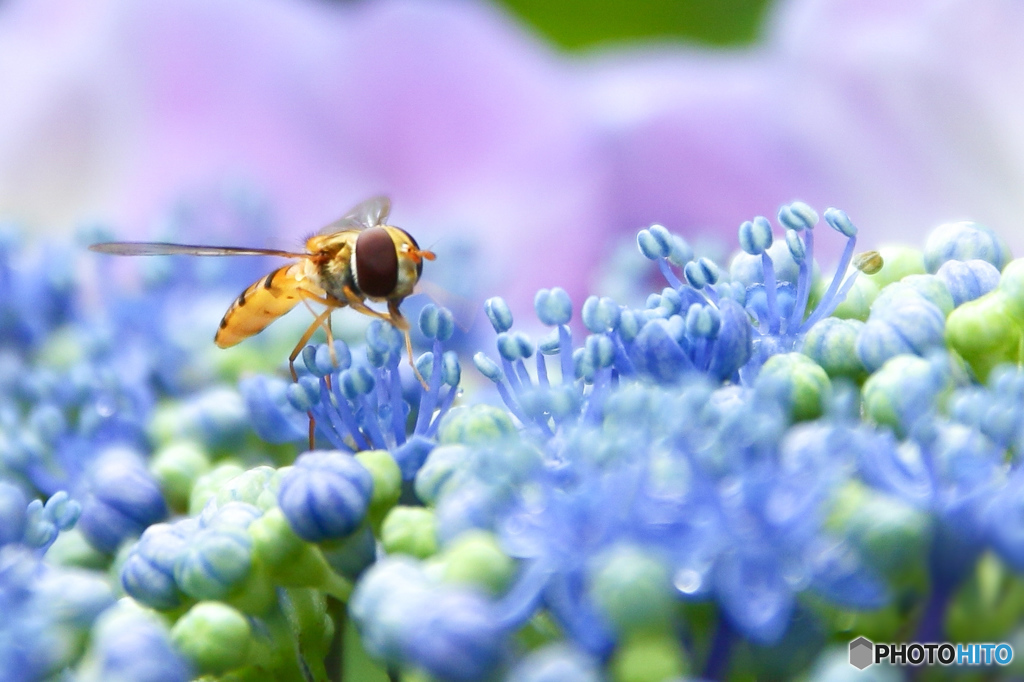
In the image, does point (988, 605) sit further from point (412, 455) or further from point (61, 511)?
point (61, 511)

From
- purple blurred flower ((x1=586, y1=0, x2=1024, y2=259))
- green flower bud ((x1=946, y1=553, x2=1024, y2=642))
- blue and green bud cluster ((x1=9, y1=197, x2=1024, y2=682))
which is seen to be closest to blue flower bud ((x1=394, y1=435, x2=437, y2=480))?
blue and green bud cluster ((x1=9, y1=197, x2=1024, y2=682))

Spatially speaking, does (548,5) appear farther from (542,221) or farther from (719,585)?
(719,585)

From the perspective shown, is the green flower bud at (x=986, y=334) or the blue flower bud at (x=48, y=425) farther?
the blue flower bud at (x=48, y=425)

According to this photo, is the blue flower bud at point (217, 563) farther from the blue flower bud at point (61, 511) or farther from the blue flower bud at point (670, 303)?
the blue flower bud at point (670, 303)

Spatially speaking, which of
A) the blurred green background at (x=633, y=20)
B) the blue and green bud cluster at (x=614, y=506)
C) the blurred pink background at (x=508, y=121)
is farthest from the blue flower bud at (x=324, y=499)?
the blurred green background at (x=633, y=20)

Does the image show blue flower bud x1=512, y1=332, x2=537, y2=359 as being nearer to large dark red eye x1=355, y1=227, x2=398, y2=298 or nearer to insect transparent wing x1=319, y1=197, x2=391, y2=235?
large dark red eye x1=355, y1=227, x2=398, y2=298
